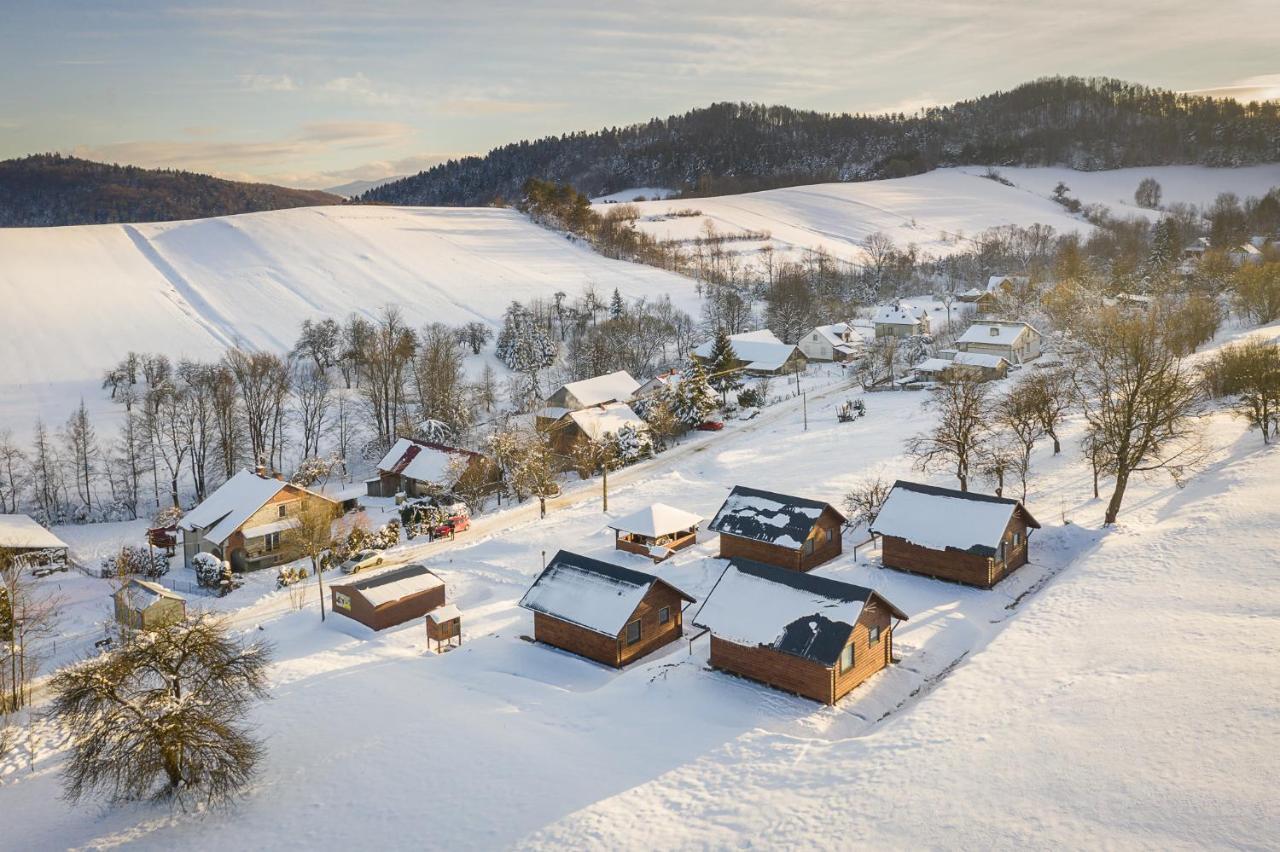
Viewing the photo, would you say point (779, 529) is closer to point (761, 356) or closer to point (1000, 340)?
point (761, 356)

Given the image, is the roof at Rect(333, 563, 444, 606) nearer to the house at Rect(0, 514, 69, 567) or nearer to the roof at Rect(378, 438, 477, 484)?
the roof at Rect(378, 438, 477, 484)

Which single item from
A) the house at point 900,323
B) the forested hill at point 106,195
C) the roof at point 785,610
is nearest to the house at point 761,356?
the house at point 900,323

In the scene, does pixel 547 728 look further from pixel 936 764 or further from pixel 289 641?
pixel 289 641

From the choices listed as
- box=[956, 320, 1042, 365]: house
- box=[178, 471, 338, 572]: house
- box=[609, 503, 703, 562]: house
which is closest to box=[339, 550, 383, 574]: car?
box=[178, 471, 338, 572]: house

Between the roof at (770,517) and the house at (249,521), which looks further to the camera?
the house at (249,521)

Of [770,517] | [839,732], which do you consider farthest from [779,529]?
[839,732]

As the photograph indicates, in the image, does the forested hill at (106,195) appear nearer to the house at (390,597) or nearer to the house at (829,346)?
the house at (829,346)

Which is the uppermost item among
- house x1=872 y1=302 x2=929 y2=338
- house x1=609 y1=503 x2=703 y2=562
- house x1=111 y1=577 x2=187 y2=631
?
house x1=872 y1=302 x2=929 y2=338
